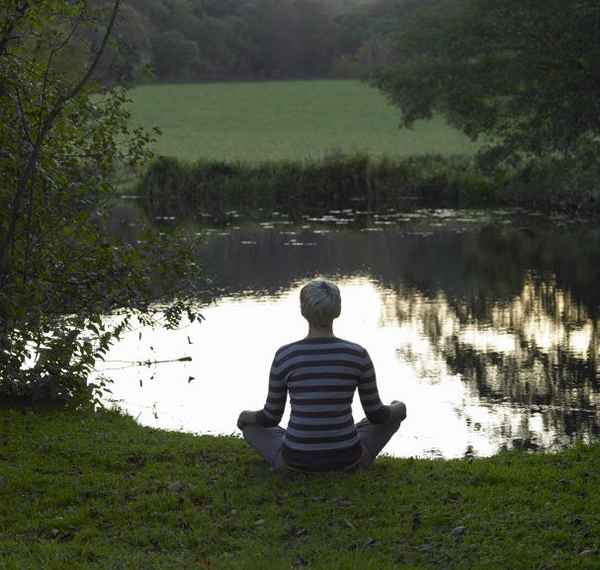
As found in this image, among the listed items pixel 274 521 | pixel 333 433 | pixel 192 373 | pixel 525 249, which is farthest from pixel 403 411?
pixel 525 249

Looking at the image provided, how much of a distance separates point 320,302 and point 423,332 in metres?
10.9

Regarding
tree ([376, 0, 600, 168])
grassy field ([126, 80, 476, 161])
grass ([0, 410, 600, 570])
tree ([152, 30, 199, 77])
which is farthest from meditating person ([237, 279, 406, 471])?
tree ([152, 30, 199, 77])

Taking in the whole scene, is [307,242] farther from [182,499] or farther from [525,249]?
[182,499]

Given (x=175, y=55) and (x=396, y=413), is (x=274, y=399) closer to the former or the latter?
(x=396, y=413)

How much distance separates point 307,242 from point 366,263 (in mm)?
3584

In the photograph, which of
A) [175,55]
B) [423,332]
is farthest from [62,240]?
[175,55]

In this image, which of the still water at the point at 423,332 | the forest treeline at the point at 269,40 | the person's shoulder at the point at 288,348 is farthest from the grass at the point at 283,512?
the forest treeline at the point at 269,40

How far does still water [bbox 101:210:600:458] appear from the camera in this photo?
13.3 metres

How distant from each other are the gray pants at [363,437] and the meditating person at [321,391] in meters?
0.03

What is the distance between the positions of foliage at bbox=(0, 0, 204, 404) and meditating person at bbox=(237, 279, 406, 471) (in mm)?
3137

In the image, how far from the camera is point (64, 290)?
11.9 m

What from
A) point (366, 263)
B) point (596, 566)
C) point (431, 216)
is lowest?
point (596, 566)

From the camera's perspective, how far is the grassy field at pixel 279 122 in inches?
2176

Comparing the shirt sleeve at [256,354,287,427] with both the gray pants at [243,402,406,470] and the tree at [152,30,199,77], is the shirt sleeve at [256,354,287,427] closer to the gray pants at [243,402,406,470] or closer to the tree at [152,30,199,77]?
the gray pants at [243,402,406,470]
